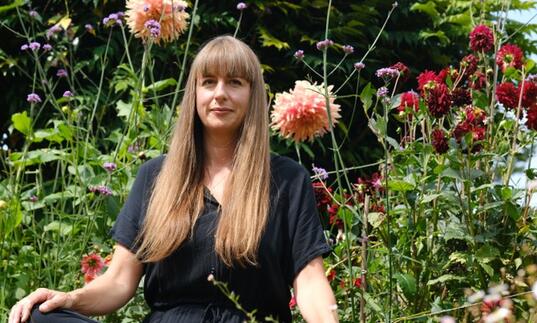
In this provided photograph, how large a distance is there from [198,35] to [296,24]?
497mm

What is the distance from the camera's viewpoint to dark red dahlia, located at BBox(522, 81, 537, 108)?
7.22 ft

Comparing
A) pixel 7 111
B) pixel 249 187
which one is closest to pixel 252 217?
pixel 249 187

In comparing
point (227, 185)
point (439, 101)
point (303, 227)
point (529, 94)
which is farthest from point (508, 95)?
point (227, 185)

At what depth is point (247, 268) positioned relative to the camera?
2.04m

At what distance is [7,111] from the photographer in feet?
15.4

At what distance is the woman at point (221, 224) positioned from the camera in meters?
2.03

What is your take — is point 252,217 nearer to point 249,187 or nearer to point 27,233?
point 249,187

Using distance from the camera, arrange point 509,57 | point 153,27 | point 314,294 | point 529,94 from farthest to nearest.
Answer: point 153,27, point 509,57, point 529,94, point 314,294

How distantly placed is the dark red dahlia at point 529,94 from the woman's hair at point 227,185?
62cm

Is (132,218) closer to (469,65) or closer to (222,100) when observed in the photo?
(222,100)

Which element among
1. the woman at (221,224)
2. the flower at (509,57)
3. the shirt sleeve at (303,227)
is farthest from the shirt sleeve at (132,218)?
the flower at (509,57)

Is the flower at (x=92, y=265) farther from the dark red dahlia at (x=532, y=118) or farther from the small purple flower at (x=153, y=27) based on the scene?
the dark red dahlia at (x=532, y=118)

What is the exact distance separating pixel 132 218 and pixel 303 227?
0.42m

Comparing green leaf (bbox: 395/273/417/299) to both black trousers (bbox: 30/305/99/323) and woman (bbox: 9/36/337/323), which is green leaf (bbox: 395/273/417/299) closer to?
woman (bbox: 9/36/337/323)
